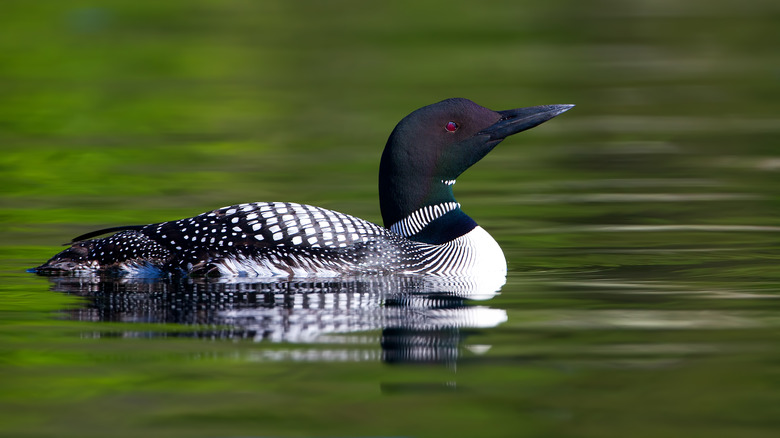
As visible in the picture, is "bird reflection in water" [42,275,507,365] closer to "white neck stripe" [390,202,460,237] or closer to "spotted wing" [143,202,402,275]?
"spotted wing" [143,202,402,275]

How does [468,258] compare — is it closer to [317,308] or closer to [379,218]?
[317,308]

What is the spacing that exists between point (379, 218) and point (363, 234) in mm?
1713

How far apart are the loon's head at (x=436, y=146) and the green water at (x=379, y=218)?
53 centimetres

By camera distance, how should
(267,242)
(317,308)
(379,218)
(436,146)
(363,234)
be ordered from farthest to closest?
1. (379,218)
2. (436,146)
3. (363,234)
4. (267,242)
5. (317,308)

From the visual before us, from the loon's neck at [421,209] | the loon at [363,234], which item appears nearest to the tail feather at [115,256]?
the loon at [363,234]

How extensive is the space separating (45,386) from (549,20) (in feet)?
51.7

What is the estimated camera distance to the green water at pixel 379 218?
344 cm

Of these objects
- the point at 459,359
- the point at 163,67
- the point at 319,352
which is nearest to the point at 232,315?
the point at 319,352

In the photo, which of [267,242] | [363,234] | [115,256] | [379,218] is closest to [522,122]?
[363,234]

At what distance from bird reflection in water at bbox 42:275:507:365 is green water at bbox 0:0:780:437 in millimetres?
20

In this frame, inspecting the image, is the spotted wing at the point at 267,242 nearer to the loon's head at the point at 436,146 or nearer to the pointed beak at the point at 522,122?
the loon's head at the point at 436,146

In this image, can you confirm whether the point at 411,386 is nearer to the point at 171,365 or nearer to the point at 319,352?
the point at 319,352

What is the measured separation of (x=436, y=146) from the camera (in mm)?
5500

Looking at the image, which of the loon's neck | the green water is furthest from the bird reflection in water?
the loon's neck
